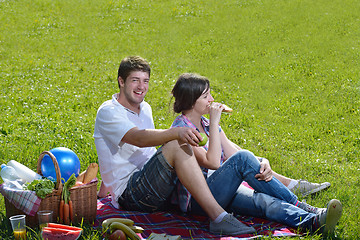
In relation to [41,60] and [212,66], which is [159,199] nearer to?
[212,66]

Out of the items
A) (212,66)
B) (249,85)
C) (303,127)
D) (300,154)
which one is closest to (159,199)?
(300,154)

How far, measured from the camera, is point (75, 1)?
886 inches

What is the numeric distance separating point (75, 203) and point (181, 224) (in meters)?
1.07

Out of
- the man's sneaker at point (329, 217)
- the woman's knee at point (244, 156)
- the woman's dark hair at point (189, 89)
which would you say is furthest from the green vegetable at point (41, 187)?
the man's sneaker at point (329, 217)

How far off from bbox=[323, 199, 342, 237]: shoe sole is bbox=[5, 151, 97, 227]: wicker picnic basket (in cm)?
224

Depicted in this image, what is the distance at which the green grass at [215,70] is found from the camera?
8227 millimetres

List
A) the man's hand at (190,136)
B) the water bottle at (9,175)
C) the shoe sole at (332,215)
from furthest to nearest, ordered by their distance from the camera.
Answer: the water bottle at (9,175), the shoe sole at (332,215), the man's hand at (190,136)

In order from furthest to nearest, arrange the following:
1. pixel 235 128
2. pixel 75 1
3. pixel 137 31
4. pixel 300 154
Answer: pixel 75 1 → pixel 137 31 → pixel 235 128 → pixel 300 154

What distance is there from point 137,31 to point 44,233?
15.1 m

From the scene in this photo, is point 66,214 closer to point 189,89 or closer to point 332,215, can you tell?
point 189,89

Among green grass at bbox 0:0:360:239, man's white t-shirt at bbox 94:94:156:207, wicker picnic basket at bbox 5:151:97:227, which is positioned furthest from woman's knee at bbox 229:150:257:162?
wicker picnic basket at bbox 5:151:97:227

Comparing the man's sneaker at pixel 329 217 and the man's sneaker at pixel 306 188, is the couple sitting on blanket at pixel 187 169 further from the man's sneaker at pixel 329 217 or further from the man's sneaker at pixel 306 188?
the man's sneaker at pixel 306 188

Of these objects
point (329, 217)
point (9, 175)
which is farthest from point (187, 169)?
point (9, 175)

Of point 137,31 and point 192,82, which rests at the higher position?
point 137,31
